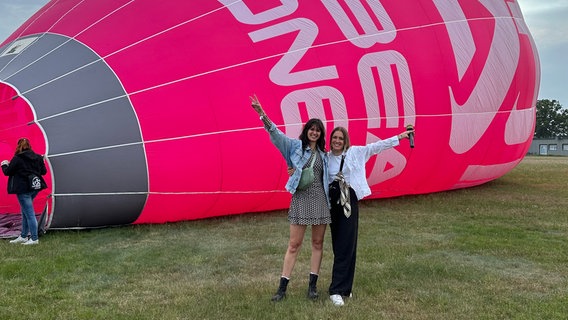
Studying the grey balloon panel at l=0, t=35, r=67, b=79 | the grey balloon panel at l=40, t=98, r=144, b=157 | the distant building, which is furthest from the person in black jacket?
the distant building

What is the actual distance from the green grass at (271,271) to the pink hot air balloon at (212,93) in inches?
18.7

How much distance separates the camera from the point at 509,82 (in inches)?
345

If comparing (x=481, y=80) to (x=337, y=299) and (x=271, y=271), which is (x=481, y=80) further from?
(x=337, y=299)

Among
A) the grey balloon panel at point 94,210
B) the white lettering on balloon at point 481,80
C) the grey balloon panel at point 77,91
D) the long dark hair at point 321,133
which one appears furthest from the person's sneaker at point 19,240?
the white lettering on balloon at point 481,80

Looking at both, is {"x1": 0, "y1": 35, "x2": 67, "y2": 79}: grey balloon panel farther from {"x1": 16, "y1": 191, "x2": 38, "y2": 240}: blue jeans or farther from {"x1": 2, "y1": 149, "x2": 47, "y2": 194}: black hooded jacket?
{"x1": 16, "y1": 191, "x2": 38, "y2": 240}: blue jeans

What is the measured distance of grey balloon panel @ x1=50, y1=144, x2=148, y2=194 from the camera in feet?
18.3

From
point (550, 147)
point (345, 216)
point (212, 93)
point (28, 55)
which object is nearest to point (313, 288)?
point (345, 216)

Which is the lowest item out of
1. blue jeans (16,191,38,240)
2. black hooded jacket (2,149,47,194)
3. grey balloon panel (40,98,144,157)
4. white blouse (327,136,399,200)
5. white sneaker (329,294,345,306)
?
white sneaker (329,294,345,306)

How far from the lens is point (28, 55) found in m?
6.21

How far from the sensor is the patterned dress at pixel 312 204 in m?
3.78

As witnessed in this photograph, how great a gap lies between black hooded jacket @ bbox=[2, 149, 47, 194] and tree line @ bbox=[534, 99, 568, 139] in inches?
3633

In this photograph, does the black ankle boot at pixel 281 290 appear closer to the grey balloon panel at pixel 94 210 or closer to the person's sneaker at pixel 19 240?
the grey balloon panel at pixel 94 210

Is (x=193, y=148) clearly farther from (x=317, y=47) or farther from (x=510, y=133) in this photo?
(x=510, y=133)

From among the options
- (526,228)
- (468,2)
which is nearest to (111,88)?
(526,228)
